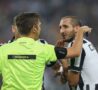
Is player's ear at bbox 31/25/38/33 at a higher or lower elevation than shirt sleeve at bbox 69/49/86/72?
higher

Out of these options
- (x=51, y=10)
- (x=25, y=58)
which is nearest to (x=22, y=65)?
(x=25, y=58)

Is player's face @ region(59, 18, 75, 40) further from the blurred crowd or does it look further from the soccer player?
the blurred crowd

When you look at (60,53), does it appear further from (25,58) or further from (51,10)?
(51,10)

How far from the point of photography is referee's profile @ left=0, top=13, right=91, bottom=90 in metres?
3.38

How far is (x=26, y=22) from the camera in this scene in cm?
342

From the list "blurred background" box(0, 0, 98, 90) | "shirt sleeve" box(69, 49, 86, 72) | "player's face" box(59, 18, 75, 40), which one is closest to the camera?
"shirt sleeve" box(69, 49, 86, 72)

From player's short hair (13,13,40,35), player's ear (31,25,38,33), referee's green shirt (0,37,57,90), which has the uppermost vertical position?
player's short hair (13,13,40,35)

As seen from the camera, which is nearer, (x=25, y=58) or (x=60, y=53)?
(x=25, y=58)

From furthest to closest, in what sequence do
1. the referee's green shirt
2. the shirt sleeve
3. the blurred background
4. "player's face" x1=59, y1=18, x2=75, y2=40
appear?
the blurred background, "player's face" x1=59, y1=18, x2=75, y2=40, the shirt sleeve, the referee's green shirt

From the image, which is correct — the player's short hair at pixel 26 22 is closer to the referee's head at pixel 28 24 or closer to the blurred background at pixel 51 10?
the referee's head at pixel 28 24

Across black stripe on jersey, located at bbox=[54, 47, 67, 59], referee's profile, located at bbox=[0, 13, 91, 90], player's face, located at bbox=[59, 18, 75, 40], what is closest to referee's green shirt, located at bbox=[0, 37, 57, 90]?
referee's profile, located at bbox=[0, 13, 91, 90]

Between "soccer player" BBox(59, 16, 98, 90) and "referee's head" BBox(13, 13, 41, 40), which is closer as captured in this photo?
"referee's head" BBox(13, 13, 41, 40)

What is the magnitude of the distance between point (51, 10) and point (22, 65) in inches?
257

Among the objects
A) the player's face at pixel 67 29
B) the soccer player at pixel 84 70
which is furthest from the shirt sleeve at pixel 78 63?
the player's face at pixel 67 29
